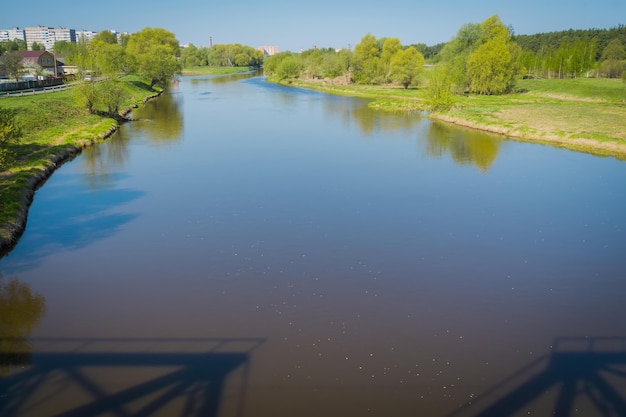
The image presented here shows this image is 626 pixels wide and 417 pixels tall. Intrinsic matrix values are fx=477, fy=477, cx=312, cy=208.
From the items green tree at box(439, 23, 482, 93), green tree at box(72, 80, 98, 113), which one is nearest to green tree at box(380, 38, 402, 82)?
green tree at box(439, 23, 482, 93)

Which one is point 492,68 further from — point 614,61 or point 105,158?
point 105,158

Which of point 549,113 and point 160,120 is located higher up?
point 549,113

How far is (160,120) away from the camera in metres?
42.3

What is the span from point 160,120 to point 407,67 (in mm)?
45517

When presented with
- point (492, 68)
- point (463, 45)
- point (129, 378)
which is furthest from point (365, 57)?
point (129, 378)

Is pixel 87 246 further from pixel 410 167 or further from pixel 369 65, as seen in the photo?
pixel 369 65

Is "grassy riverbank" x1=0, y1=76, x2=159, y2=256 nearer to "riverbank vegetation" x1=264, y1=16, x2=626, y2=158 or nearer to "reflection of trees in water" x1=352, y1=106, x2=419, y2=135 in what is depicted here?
"reflection of trees in water" x1=352, y1=106, x2=419, y2=135

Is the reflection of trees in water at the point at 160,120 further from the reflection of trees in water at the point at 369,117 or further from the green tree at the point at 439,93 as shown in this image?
the green tree at the point at 439,93

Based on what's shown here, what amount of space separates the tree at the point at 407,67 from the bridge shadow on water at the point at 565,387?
2724 inches

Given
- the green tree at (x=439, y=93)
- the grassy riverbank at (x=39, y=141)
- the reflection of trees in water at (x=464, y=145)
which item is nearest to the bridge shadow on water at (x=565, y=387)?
the grassy riverbank at (x=39, y=141)

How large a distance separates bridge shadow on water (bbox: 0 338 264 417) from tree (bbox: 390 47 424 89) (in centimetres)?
7076

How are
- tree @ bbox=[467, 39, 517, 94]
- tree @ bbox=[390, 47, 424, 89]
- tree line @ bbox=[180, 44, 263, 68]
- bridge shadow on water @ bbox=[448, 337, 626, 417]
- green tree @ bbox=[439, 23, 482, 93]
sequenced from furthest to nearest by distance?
tree line @ bbox=[180, 44, 263, 68] < tree @ bbox=[390, 47, 424, 89] < green tree @ bbox=[439, 23, 482, 93] < tree @ bbox=[467, 39, 517, 94] < bridge shadow on water @ bbox=[448, 337, 626, 417]

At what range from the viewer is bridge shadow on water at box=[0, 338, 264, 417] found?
8.38 metres

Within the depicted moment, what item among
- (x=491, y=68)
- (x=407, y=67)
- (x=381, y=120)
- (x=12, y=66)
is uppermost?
(x=407, y=67)
